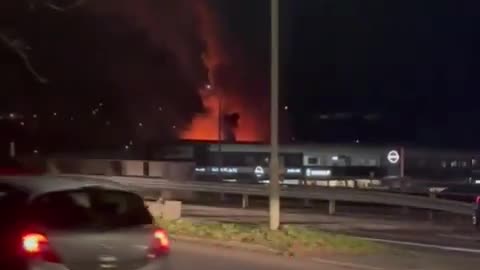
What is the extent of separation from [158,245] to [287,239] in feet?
25.9

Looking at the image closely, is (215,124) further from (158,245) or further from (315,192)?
(158,245)

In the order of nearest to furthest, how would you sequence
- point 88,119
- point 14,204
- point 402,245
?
1. point 14,204
2. point 402,245
3. point 88,119

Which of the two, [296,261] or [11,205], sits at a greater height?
[11,205]

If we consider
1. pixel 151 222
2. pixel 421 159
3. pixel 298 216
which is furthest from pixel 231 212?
pixel 421 159

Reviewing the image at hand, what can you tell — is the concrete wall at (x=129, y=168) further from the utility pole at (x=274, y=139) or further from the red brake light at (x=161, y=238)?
the red brake light at (x=161, y=238)

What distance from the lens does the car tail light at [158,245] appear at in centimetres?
861

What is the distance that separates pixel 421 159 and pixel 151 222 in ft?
258

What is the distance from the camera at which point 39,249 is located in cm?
801

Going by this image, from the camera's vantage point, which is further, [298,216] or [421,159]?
[421,159]

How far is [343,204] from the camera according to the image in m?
37.1

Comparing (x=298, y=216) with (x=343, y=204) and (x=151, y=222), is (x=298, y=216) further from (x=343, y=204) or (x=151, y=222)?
(x=151, y=222)

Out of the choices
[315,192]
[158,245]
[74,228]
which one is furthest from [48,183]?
[315,192]

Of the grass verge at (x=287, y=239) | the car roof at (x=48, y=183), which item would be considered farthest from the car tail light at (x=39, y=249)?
the grass verge at (x=287, y=239)

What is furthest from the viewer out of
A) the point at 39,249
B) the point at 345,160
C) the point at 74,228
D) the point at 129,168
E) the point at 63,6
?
the point at 345,160
